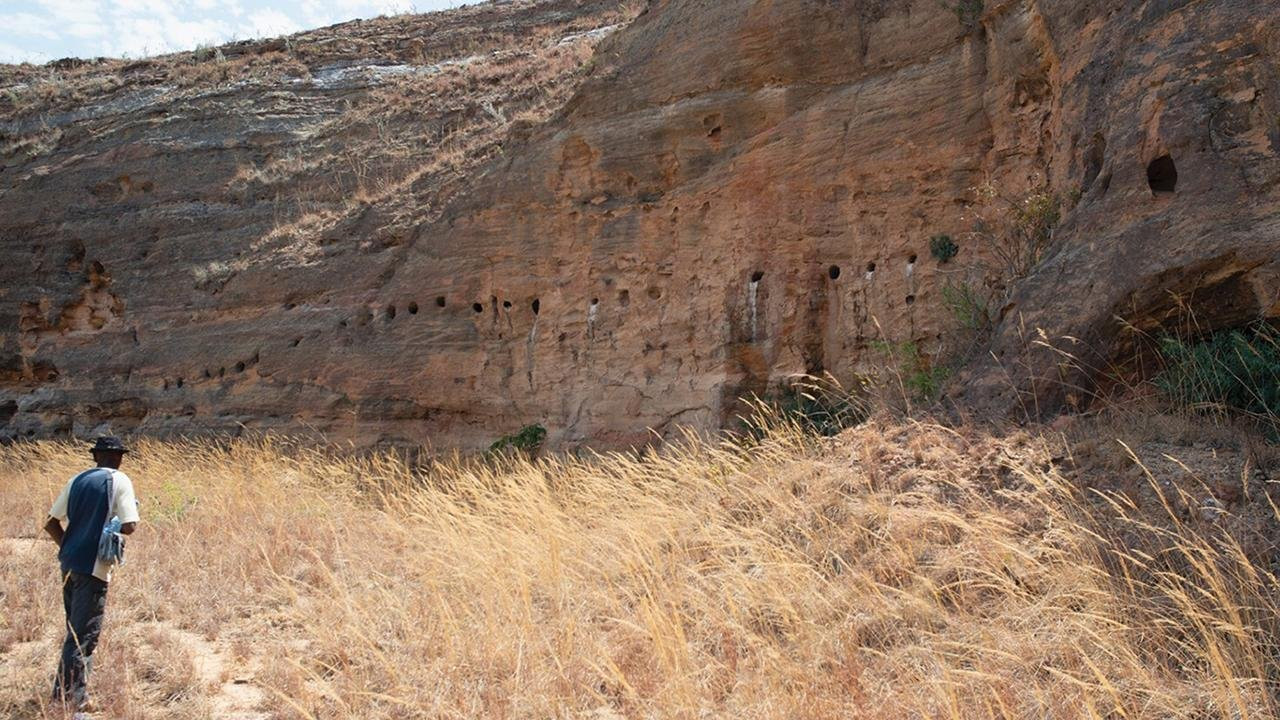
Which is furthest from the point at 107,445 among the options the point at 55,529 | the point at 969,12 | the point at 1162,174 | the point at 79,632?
the point at 969,12

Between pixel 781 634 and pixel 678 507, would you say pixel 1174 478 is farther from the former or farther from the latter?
pixel 678 507

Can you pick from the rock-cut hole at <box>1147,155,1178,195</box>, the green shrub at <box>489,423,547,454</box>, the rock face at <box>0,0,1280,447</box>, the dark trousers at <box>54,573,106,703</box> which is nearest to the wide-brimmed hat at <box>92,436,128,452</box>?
the dark trousers at <box>54,573,106,703</box>

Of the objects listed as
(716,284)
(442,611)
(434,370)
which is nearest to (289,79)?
(434,370)

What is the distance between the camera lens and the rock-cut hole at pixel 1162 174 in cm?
641

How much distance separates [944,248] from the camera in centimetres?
970

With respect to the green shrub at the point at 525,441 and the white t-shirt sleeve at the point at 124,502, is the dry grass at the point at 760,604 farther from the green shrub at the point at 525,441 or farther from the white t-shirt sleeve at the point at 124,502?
the green shrub at the point at 525,441

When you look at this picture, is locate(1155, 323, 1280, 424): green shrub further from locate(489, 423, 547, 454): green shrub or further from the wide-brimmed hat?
locate(489, 423, 547, 454): green shrub

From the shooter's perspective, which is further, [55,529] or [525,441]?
[525,441]

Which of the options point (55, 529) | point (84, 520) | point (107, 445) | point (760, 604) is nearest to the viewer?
point (760, 604)

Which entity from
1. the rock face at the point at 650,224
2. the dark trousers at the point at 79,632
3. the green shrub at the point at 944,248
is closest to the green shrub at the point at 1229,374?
the rock face at the point at 650,224

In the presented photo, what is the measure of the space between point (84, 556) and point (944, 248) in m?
8.29

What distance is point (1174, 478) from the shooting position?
448 centimetres

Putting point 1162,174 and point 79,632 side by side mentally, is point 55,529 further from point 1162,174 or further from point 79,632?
point 1162,174

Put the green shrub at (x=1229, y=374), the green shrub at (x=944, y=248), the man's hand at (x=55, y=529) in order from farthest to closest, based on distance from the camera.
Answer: the green shrub at (x=944, y=248) → the green shrub at (x=1229, y=374) → the man's hand at (x=55, y=529)
